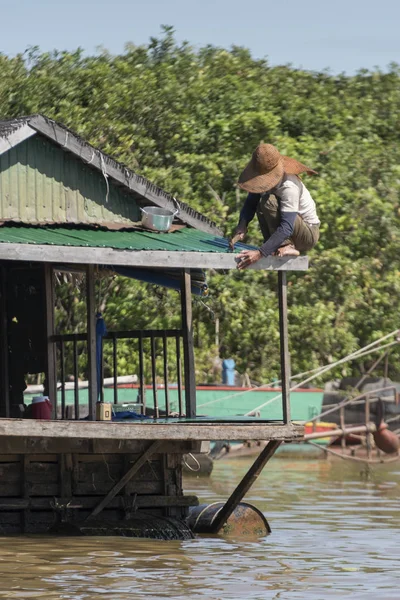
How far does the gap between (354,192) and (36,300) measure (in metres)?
18.5

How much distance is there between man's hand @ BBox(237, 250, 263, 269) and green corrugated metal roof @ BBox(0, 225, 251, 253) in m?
0.43

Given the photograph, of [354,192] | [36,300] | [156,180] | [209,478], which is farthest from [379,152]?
[36,300]

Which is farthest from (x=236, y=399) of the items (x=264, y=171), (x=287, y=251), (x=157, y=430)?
(x=157, y=430)

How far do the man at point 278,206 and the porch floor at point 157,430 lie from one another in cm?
170

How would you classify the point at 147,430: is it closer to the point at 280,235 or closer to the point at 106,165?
the point at 280,235

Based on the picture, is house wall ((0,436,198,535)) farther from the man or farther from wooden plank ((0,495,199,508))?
the man

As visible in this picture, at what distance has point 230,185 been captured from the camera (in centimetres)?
3159

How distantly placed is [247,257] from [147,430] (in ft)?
6.70

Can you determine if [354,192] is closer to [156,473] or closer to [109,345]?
[109,345]

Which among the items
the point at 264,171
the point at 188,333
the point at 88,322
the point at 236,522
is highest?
the point at 264,171

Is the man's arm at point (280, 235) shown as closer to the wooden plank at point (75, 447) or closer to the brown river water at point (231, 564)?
the wooden plank at point (75, 447)

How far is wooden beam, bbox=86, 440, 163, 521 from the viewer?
1305 centimetres

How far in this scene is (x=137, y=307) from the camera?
2750 centimetres

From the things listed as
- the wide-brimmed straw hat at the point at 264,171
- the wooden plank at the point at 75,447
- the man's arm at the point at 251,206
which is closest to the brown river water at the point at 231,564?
the wooden plank at the point at 75,447
